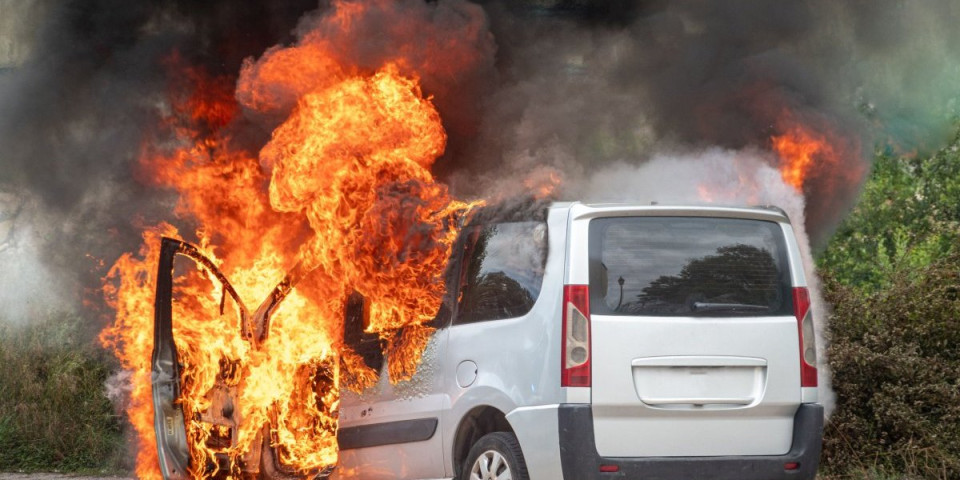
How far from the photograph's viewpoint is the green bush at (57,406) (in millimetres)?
12180

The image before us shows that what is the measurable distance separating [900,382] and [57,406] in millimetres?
8941

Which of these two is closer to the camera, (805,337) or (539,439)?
(539,439)

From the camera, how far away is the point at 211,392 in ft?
23.9

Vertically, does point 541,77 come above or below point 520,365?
above

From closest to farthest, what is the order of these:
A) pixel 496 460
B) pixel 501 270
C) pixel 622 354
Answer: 1. pixel 622 354
2. pixel 496 460
3. pixel 501 270

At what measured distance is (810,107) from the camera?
330 inches

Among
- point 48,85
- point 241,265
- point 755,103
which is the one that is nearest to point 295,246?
point 241,265

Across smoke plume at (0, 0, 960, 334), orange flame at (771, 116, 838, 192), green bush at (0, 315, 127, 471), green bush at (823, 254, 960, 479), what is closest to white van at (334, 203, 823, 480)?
orange flame at (771, 116, 838, 192)

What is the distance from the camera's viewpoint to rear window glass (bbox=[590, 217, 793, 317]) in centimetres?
603

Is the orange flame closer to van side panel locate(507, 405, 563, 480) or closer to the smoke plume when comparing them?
the smoke plume

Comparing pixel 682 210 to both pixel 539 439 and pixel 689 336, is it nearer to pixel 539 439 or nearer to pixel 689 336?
pixel 689 336

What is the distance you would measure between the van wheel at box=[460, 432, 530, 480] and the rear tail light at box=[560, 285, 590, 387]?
59 centimetres

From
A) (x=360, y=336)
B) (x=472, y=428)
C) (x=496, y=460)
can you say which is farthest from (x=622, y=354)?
(x=360, y=336)

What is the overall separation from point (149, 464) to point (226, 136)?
279cm
